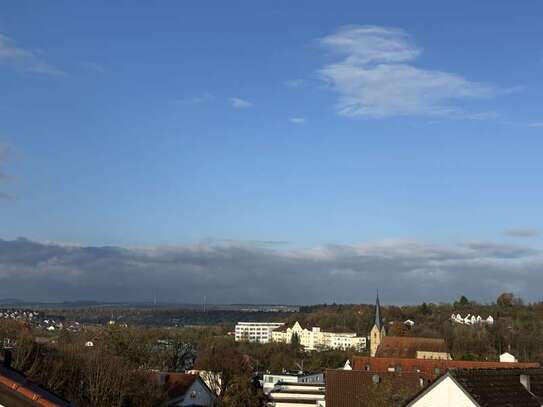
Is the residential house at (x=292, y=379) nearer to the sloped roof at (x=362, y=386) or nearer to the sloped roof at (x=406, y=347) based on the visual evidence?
the sloped roof at (x=406, y=347)

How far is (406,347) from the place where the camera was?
110 m

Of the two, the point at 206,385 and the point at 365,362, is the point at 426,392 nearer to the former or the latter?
the point at 206,385

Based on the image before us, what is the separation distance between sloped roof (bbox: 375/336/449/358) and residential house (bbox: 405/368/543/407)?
77828mm

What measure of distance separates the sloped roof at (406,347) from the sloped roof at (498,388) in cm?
7751

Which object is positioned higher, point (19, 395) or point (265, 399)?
point (19, 395)

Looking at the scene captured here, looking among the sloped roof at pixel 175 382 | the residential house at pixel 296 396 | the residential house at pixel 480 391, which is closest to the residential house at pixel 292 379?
the residential house at pixel 296 396

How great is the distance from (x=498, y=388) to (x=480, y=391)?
1487 mm

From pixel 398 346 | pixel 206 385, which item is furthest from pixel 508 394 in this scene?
pixel 398 346

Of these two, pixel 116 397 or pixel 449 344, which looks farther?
pixel 449 344

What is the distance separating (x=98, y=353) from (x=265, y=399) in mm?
18050

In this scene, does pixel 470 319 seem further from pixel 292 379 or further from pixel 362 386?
pixel 362 386

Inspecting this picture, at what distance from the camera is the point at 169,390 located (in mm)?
56281

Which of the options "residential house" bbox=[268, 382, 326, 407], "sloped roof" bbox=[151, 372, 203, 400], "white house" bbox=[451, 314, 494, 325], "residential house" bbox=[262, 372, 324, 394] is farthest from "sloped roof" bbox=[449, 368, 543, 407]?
"white house" bbox=[451, 314, 494, 325]

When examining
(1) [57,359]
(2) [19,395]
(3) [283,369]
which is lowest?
(3) [283,369]
